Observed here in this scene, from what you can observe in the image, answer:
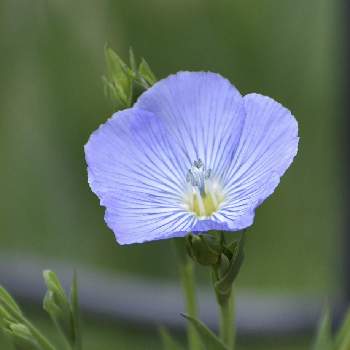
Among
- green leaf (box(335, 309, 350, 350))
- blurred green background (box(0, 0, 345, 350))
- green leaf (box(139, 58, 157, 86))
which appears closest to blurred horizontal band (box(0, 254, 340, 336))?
blurred green background (box(0, 0, 345, 350))

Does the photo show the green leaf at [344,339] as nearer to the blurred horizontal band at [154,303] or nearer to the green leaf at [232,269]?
the green leaf at [232,269]

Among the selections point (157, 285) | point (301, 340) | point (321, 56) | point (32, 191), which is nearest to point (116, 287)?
point (157, 285)

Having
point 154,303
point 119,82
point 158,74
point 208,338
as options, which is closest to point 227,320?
point 208,338

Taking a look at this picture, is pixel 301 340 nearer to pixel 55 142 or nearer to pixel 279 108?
pixel 55 142

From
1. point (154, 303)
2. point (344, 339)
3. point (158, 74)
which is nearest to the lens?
point (344, 339)

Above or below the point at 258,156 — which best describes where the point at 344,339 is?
below

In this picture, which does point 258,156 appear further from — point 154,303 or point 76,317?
point 154,303
